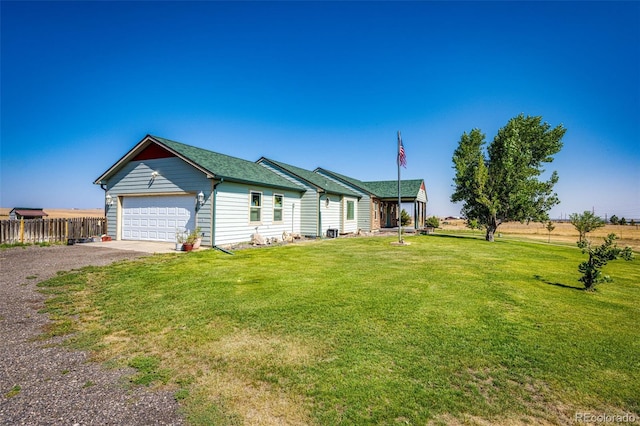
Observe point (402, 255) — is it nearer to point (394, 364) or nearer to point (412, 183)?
point (394, 364)

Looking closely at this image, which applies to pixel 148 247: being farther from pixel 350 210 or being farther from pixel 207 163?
pixel 350 210

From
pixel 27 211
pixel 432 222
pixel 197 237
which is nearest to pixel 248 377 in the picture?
pixel 197 237

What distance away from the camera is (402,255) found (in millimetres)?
12289

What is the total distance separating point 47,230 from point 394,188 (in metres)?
26.1

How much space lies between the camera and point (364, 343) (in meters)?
4.12

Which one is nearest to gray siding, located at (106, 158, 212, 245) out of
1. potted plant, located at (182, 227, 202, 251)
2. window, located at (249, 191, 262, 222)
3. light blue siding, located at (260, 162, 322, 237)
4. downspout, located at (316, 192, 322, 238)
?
potted plant, located at (182, 227, 202, 251)

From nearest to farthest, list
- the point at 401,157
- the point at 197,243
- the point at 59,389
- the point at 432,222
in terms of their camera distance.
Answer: the point at 59,389 → the point at 197,243 → the point at 401,157 → the point at 432,222

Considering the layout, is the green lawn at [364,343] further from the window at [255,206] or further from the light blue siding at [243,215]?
the window at [255,206]

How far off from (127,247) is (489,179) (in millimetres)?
21466

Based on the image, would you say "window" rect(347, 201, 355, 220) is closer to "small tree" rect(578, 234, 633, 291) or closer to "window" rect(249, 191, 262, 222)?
"window" rect(249, 191, 262, 222)

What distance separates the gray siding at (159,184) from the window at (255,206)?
8.79 ft

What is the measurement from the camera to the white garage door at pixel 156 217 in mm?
14383

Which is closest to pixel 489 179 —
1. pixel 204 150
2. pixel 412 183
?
pixel 412 183
